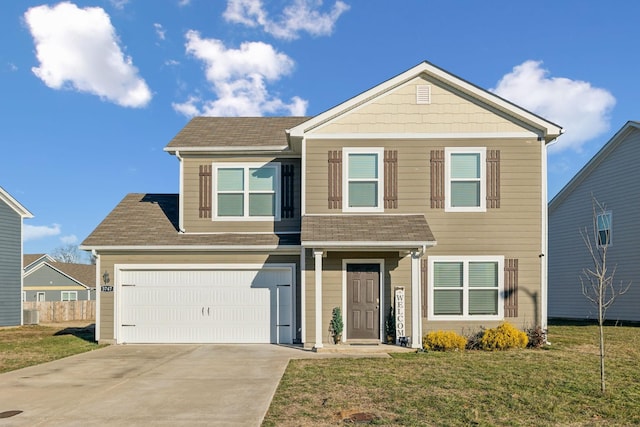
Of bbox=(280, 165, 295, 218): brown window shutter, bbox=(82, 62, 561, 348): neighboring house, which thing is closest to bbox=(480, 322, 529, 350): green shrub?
bbox=(82, 62, 561, 348): neighboring house

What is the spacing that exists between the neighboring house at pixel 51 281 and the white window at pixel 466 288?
133 feet

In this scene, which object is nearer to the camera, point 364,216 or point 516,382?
point 516,382

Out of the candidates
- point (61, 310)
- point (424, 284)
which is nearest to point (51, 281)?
point (61, 310)

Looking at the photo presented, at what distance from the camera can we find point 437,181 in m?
13.6

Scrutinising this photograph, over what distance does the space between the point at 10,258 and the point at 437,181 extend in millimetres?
20110

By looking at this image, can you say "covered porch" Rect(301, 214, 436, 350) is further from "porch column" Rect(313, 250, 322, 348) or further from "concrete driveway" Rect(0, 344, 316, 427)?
"concrete driveway" Rect(0, 344, 316, 427)

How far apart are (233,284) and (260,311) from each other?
3.41ft

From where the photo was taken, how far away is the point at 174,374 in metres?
9.64

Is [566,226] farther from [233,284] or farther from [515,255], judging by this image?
[233,284]

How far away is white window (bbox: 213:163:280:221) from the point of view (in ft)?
47.5

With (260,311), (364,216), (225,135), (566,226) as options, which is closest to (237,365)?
(260,311)

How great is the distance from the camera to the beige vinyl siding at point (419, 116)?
1366 cm

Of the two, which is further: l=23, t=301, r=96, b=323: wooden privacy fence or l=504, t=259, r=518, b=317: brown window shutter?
l=23, t=301, r=96, b=323: wooden privacy fence

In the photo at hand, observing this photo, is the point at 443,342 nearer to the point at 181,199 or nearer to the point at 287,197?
the point at 287,197
